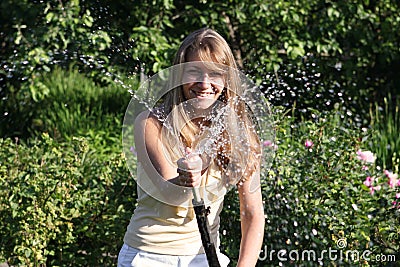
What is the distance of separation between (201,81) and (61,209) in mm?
1684

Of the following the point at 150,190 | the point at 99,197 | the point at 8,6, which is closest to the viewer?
the point at 150,190

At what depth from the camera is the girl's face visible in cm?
195

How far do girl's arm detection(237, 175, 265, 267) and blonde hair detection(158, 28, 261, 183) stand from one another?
0.04m

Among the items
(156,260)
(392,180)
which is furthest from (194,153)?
(392,180)

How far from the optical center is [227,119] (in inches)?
79.0

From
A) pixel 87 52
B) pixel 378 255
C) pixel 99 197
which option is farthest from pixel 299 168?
pixel 87 52

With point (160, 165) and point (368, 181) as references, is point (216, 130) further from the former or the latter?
point (368, 181)

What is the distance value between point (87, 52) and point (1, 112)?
1.34 meters

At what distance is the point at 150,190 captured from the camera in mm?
1880

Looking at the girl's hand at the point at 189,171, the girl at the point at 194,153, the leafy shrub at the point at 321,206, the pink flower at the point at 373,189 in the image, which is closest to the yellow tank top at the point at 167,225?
the girl at the point at 194,153

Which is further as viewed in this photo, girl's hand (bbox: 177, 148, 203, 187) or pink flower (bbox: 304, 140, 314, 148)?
pink flower (bbox: 304, 140, 314, 148)

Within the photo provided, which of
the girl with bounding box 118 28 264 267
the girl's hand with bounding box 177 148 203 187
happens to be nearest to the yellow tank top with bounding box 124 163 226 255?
the girl with bounding box 118 28 264 267

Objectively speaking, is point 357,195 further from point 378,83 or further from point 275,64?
point 378,83

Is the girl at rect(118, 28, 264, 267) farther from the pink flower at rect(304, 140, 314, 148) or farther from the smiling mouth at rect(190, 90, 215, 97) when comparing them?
the pink flower at rect(304, 140, 314, 148)
